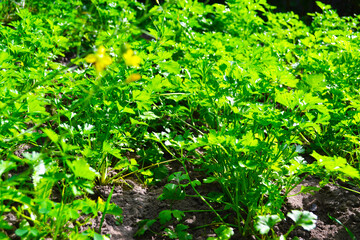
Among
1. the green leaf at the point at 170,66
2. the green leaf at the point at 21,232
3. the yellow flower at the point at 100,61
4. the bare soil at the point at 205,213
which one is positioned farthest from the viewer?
the green leaf at the point at 170,66

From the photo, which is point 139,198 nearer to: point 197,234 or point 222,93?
point 197,234

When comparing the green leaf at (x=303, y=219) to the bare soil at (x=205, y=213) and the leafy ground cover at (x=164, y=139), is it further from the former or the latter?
the bare soil at (x=205, y=213)

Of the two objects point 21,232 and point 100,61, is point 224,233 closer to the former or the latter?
point 21,232

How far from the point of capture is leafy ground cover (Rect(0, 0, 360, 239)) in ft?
4.52

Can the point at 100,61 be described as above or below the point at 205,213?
above

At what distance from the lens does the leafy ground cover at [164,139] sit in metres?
1.38

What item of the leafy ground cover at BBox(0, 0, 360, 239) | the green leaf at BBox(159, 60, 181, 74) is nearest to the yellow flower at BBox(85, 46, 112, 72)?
the leafy ground cover at BBox(0, 0, 360, 239)

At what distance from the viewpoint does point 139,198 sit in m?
1.90

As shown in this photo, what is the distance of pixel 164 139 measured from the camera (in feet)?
6.06

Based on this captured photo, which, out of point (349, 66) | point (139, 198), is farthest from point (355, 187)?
point (139, 198)

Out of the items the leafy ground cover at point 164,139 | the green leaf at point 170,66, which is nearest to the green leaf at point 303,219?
the leafy ground cover at point 164,139

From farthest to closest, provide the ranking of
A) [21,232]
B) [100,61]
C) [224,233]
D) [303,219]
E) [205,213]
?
[205,213], [224,233], [303,219], [21,232], [100,61]

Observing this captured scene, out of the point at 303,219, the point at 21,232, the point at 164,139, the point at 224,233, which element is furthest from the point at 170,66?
the point at 21,232

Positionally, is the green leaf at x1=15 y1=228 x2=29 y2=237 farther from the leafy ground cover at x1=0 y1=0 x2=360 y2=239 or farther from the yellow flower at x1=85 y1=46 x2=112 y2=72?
the yellow flower at x1=85 y1=46 x2=112 y2=72
